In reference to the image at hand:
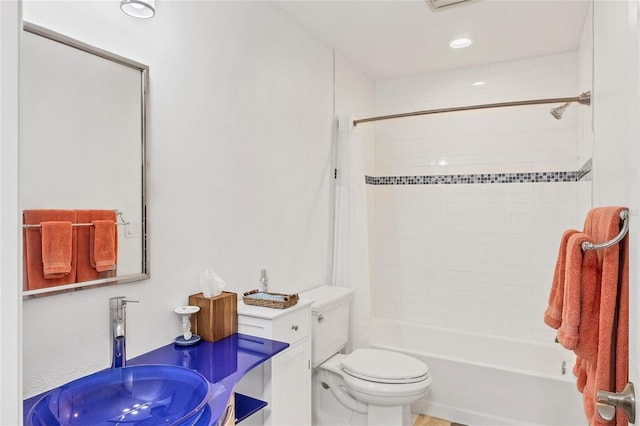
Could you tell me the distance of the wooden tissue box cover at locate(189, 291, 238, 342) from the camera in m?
1.82

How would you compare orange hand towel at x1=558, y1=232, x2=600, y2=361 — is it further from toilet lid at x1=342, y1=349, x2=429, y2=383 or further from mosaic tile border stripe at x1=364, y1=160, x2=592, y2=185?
mosaic tile border stripe at x1=364, y1=160, x2=592, y2=185

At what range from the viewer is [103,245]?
4.98ft

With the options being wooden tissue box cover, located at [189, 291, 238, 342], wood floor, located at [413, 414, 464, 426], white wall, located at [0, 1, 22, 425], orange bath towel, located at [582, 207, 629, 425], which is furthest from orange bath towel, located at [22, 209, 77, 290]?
wood floor, located at [413, 414, 464, 426]

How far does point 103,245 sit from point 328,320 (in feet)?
4.75

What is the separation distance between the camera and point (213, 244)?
2.03m

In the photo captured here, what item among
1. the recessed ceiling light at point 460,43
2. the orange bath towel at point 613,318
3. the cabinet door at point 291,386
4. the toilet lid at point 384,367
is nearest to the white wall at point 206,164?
the cabinet door at point 291,386

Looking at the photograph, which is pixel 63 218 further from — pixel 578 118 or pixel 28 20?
pixel 578 118

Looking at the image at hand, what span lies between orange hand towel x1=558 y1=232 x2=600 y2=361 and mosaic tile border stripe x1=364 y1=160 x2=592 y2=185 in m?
1.60

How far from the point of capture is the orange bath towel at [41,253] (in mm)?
1289

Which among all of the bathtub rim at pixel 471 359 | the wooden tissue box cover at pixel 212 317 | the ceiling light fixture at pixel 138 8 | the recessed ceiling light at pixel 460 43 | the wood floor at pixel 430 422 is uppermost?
the recessed ceiling light at pixel 460 43

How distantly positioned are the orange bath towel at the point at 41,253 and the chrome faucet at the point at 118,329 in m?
0.19

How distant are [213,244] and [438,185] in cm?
221

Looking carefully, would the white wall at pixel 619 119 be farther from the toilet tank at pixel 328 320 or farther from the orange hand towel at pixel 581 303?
the toilet tank at pixel 328 320

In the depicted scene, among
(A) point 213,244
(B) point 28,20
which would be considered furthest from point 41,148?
(A) point 213,244
